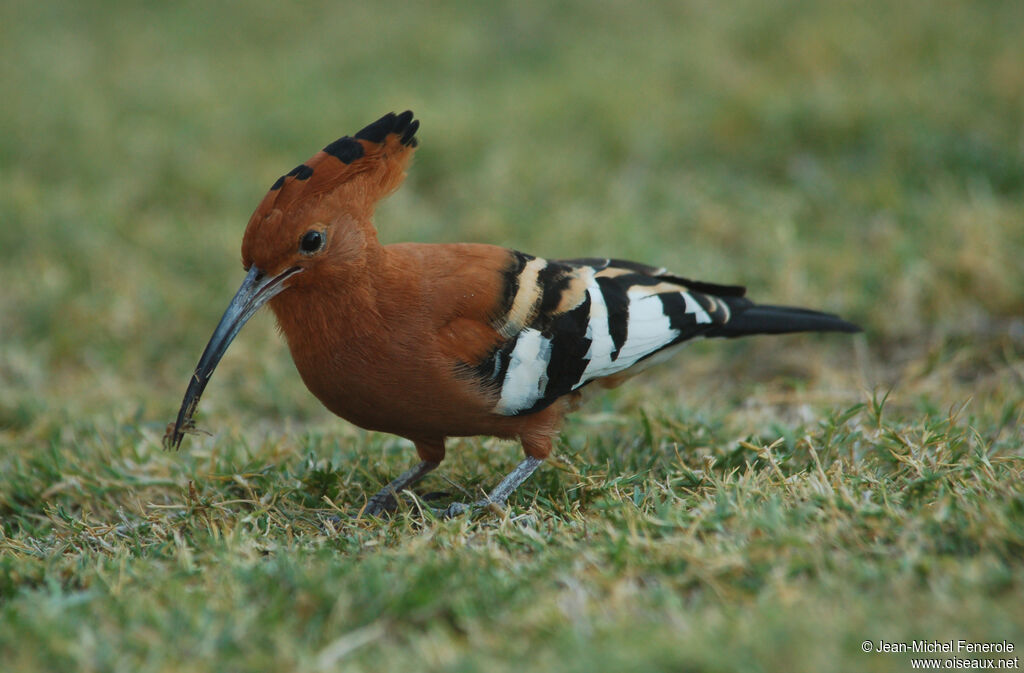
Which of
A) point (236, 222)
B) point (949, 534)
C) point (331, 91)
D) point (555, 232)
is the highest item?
point (331, 91)

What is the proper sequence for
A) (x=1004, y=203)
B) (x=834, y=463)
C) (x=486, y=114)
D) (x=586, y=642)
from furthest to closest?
1. (x=486, y=114)
2. (x=1004, y=203)
3. (x=834, y=463)
4. (x=586, y=642)

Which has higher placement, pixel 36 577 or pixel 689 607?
pixel 36 577

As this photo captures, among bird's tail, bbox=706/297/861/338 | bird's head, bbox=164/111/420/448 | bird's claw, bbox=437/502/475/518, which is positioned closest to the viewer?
bird's head, bbox=164/111/420/448

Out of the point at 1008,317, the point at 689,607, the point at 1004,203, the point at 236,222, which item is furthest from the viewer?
the point at 236,222

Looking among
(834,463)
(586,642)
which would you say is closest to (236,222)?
(834,463)

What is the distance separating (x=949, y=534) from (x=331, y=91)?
21.3 ft

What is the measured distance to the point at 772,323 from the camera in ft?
12.1

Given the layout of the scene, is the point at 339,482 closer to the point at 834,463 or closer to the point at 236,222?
the point at 834,463

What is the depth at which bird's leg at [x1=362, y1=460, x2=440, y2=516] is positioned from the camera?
3217 mm

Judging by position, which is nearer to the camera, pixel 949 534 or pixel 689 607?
pixel 689 607

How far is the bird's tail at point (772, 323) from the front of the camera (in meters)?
3.68

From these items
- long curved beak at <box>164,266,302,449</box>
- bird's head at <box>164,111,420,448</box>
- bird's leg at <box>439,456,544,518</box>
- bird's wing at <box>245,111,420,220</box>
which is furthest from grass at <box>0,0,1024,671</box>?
bird's wing at <box>245,111,420,220</box>

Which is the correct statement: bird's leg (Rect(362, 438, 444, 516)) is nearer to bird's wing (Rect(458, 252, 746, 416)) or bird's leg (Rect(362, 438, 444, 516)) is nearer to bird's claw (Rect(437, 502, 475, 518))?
bird's claw (Rect(437, 502, 475, 518))

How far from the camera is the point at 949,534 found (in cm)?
243
